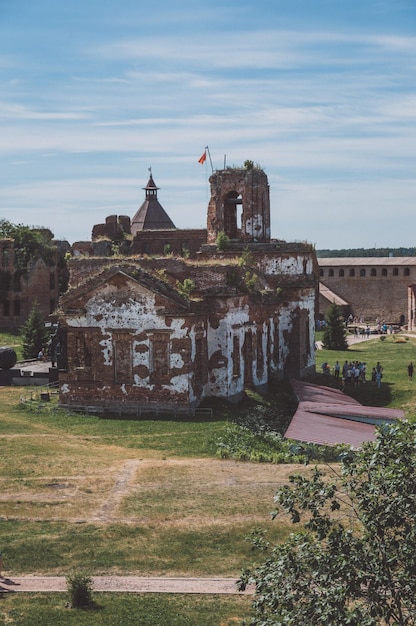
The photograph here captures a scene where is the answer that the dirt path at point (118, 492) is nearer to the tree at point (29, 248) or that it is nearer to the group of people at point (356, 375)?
the group of people at point (356, 375)

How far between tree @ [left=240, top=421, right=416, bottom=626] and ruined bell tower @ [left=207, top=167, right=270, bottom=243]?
34.9 m

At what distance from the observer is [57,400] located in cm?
3719

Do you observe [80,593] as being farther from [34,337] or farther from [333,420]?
[34,337]

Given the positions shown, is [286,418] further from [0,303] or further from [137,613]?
[0,303]

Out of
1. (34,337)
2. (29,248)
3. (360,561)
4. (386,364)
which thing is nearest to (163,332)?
(34,337)

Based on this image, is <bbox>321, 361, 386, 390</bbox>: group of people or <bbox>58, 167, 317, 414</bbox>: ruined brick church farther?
<bbox>321, 361, 386, 390</bbox>: group of people

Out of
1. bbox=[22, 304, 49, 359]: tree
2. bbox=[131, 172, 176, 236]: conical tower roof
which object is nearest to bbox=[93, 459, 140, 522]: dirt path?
bbox=[22, 304, 49, 359]: tree

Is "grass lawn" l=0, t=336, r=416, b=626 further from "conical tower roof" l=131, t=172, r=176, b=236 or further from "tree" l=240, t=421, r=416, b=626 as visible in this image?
"conical tower roof" l=131, t=172, r=176, b=236

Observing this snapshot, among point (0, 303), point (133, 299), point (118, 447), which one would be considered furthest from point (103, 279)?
point (0, 303)

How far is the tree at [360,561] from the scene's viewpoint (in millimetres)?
10851

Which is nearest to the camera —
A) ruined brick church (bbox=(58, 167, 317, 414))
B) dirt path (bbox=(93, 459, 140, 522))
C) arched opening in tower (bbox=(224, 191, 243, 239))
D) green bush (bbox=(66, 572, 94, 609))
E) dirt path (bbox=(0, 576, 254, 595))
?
green bush (bbox=(66, 572, 94, 609))

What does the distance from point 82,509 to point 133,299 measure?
13.5m

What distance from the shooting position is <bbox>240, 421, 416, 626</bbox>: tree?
10.9 m

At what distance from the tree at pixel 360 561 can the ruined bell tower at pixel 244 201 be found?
34.9m
